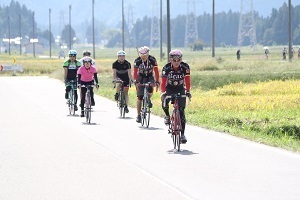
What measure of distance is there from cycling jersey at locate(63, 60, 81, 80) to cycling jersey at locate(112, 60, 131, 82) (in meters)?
1.74

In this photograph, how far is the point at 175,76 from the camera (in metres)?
16.2

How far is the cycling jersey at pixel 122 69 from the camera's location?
24.3 m

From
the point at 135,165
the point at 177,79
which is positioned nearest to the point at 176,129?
the point at 177,79

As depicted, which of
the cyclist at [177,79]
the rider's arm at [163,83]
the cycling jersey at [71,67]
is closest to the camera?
the cyclist at [177,79]

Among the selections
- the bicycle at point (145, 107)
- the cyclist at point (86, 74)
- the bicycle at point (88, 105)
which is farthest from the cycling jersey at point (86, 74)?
the bicycle at point (145, 107)

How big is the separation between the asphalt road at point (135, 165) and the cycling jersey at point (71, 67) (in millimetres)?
3718

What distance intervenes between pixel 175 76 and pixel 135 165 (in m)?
2.72

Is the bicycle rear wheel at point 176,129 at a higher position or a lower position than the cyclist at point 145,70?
lower

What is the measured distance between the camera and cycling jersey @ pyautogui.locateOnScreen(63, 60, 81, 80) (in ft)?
84.4

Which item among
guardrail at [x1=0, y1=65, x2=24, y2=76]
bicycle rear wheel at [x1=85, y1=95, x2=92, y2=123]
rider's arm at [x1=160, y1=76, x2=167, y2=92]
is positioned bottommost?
guardrail at [x1=0, y1=65, x2=24, y2=76]

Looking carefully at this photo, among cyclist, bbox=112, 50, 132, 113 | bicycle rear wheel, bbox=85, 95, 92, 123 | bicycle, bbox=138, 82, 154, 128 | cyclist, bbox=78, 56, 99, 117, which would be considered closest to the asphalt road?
bicycle, bbox=138, 82, 154, 128

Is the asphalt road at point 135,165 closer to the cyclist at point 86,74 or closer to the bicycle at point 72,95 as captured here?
the cyclist at point 86,74

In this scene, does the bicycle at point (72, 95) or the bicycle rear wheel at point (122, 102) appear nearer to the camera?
the bicycle rear wheel at point (122, 102)

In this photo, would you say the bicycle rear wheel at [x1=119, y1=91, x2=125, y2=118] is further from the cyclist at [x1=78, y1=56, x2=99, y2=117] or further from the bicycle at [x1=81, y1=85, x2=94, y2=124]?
the bicycle at [x1=81, y1=85, x2=94, y2=124]
